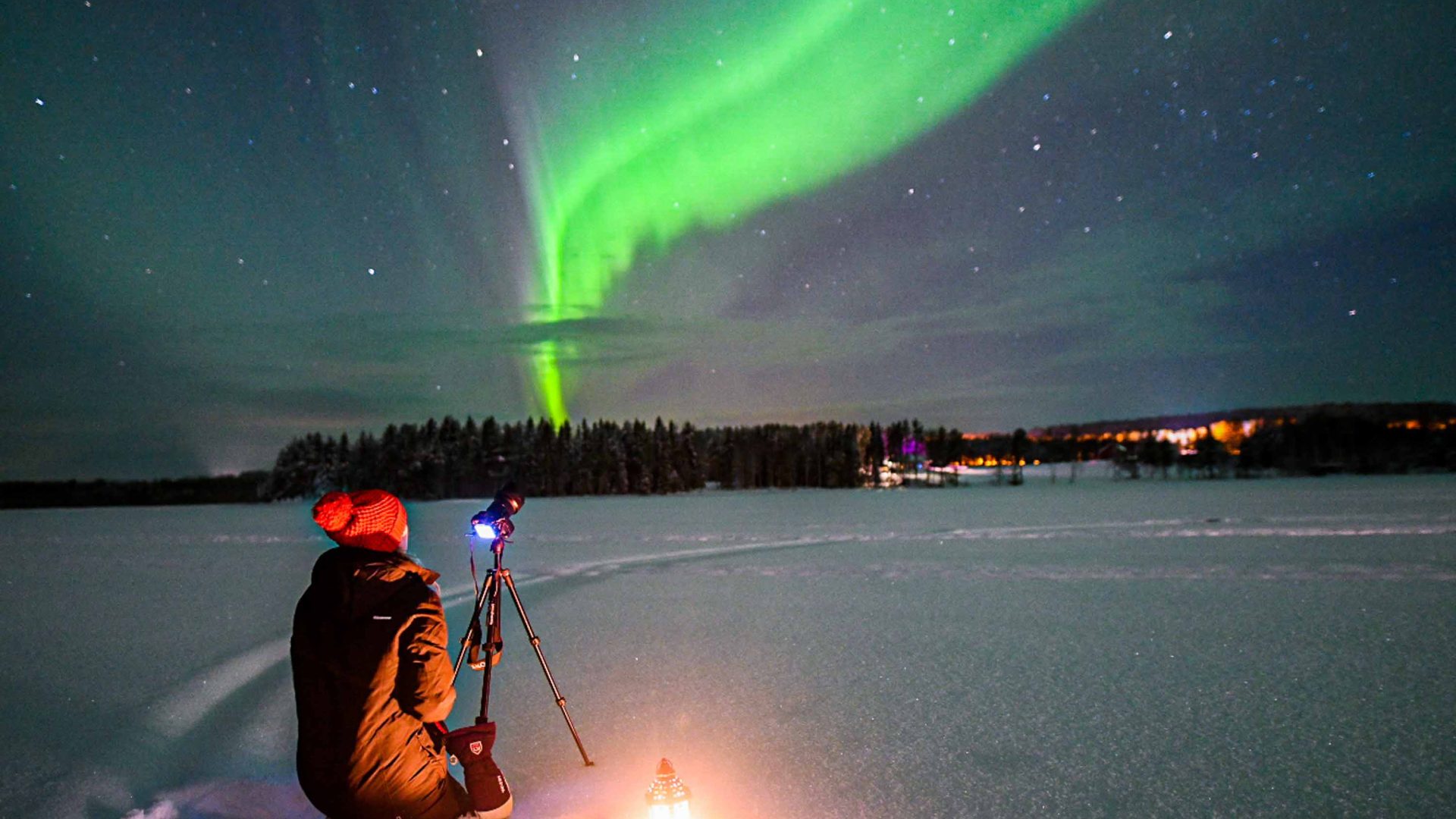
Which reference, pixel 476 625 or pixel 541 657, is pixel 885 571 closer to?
pixel 541 657

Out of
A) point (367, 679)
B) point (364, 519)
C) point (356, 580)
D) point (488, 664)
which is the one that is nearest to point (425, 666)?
point (367, 679)

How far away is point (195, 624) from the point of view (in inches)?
408

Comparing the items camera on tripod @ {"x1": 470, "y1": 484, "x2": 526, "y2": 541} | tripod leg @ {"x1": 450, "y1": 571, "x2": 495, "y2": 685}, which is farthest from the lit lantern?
camera on tripod @ {"x1": 470, "y1": 484, "x2": 526, "y2": 541}

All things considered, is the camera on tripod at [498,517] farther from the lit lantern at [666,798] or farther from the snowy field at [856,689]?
the snowy field at [856,689]

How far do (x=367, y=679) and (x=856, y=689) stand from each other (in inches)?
188

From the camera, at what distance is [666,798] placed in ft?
10.9

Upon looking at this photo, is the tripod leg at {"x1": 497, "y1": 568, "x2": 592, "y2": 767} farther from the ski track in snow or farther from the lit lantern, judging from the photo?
the ski track in snow

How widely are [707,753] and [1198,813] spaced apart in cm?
291

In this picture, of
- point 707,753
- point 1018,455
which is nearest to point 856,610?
point 707,753

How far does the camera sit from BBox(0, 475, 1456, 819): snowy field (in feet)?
15.0

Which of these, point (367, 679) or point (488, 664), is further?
point (488, 664)

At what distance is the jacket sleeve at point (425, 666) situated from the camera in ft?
10.0

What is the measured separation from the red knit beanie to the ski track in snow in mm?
2694

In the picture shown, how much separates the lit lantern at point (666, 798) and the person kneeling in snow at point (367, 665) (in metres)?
0.96
